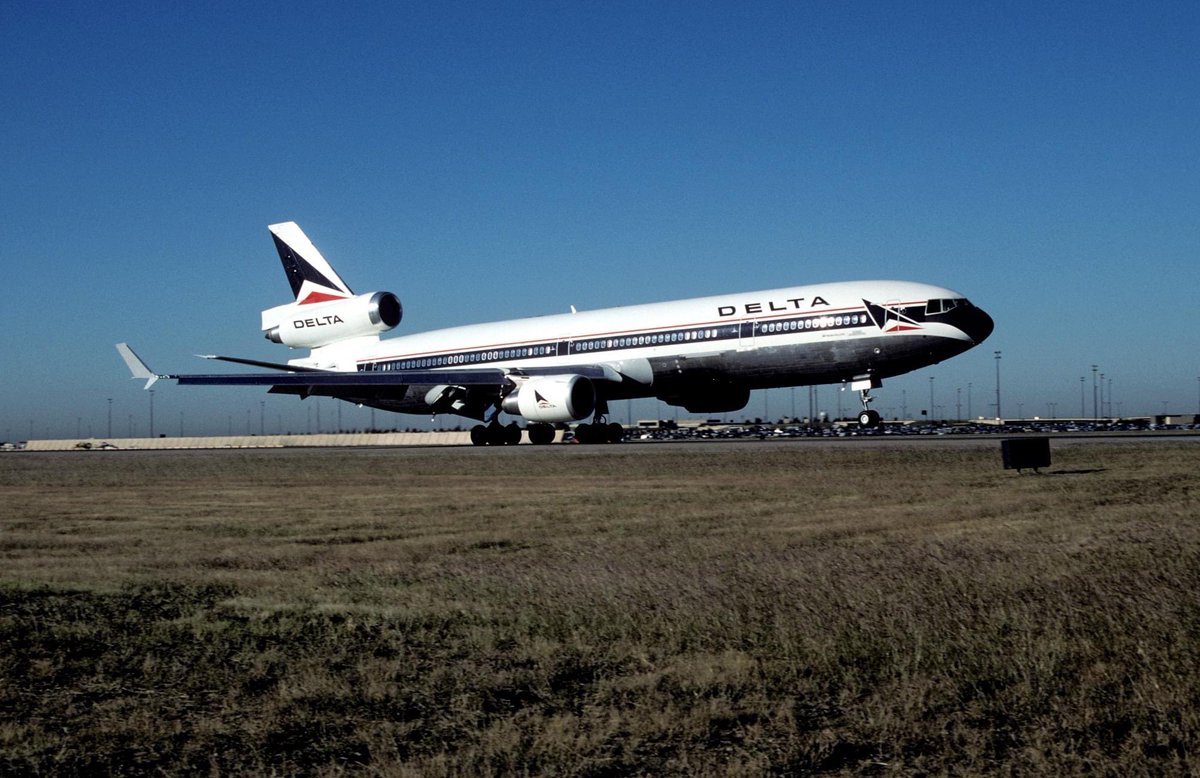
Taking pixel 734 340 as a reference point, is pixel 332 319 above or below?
above

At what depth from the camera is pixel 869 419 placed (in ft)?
116

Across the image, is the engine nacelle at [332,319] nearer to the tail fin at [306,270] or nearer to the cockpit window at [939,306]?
the tail fin at [306,270]

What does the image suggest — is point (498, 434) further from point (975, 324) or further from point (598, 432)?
point (975, 324)

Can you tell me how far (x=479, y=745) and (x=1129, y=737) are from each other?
3.38 meters

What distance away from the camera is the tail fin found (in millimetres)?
49938

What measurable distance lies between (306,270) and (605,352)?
1840 centimetres

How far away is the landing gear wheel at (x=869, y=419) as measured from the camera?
34.8m

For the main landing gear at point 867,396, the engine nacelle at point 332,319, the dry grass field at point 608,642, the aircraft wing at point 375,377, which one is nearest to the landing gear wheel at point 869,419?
the main landing gear at point 867,396

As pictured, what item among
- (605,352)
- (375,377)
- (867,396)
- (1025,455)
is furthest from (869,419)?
(375,377)

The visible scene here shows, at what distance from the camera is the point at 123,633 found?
26.8 ft

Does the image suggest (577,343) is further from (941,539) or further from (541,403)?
(941,539)

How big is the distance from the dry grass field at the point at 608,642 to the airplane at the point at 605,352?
17773mm

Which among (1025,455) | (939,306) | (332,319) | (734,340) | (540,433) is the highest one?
(332,319)

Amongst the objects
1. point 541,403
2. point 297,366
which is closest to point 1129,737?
point 541,403
